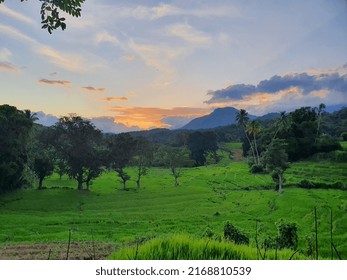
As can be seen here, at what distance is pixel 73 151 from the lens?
46.6ft

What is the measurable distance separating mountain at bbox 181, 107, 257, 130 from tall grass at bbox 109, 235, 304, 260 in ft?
12.3

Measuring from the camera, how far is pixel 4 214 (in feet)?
30.4

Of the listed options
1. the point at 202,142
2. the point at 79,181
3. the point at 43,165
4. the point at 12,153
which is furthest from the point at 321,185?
the point at 43,165

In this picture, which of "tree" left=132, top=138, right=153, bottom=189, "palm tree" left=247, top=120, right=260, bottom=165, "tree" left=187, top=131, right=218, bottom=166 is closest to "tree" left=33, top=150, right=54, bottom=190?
"tree" left=132, top=138, right=153, bottom=189

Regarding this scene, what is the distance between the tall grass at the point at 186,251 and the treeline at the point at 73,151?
15.6ft

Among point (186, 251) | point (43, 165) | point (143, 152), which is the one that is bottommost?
point (186, 251)

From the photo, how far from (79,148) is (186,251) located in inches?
457

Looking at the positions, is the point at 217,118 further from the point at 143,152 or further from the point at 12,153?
the point at 12,153

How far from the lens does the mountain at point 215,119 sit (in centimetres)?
704

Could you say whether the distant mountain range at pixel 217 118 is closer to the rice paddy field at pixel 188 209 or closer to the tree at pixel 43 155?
the rice paddy field at pixel 188 209

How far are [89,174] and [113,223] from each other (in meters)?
4.29

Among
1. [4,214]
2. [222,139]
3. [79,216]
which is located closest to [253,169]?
[222,139]

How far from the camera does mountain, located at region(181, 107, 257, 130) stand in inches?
277

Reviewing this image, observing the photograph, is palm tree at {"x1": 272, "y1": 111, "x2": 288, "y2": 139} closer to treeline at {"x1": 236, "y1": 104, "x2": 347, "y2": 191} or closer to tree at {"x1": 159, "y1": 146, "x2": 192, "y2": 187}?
treeline at {"x1": 236, "y1": 104, "x2": 347, "y2": 191}
